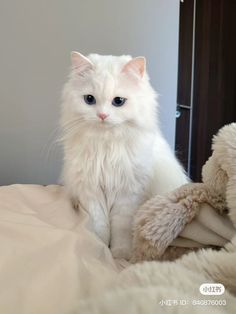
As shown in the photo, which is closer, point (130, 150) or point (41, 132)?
point (130, 150)

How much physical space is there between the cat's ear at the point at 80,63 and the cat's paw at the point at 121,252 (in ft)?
1.50

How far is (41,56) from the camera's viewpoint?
63.6 inches

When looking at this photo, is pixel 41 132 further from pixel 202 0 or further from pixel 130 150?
pixel 202 0

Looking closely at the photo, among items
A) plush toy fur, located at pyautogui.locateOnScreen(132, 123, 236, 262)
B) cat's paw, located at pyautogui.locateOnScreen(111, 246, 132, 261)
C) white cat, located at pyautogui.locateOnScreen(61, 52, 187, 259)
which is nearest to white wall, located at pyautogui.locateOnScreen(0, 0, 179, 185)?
white cat, located at pyautogui.locateOnScreen(61, 52, 187, 259)

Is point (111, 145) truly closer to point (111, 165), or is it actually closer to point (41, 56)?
point (111, 165)

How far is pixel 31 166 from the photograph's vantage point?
5.39 feet

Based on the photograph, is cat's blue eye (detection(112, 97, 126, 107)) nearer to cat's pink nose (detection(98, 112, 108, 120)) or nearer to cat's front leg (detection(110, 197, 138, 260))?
cat's pink nose (detection(98, 112, 108, 120))

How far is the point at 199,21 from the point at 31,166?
166 cm

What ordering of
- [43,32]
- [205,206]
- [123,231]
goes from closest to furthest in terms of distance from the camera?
1. [205,206]
2. [123,231]
3. [43,32]

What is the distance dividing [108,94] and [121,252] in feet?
1.27

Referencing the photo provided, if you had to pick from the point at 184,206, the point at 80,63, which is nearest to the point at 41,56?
the point at 80,63

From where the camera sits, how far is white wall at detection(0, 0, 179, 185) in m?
1.57

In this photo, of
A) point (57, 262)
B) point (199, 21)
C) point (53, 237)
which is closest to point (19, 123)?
point (53, 237)

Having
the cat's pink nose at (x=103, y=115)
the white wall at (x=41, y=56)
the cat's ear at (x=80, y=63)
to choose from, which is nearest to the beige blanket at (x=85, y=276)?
the cat's pink nose at (x=103, y=115)
